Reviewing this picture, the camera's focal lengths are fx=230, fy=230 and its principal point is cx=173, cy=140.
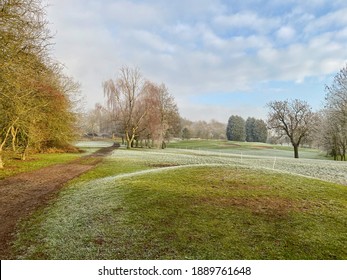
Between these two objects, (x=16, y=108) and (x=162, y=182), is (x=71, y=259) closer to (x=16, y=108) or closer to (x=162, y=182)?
(x=162, y=182)

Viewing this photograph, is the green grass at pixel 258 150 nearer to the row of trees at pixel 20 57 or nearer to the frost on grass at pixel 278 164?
the frost on grass at pixel 278 164

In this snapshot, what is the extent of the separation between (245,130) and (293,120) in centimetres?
6863

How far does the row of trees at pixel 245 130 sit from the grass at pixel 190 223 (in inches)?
3733

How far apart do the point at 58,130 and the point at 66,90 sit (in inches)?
282

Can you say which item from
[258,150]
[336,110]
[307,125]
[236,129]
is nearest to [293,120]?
[307,125]

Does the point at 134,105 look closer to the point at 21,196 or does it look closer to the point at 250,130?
the point at 21,196

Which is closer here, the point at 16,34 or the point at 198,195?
the point at 198,195

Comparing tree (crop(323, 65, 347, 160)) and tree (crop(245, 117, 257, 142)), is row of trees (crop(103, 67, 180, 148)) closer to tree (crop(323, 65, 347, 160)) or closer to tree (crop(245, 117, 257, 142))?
tree (crop(323, 65, 347, 160))

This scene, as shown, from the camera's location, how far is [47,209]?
8.26 metres

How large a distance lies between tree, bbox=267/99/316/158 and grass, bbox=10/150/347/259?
33902 mm

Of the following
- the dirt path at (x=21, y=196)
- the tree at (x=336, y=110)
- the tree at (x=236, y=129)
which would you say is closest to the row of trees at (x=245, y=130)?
the tree at (x=236, y=129)

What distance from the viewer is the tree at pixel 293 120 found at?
4044 centimetres

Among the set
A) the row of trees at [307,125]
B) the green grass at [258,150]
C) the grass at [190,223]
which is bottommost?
the green grass at [258,150]
